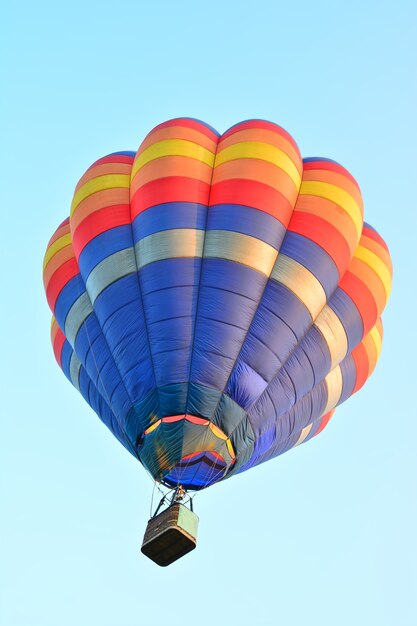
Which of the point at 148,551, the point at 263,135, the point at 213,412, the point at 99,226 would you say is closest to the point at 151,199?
the point at 99,226

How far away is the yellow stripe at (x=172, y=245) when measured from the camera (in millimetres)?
12484

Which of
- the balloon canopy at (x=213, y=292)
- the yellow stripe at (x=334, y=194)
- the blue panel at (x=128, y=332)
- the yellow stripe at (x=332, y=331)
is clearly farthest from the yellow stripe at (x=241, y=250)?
the yellow stripe at (x=334, y=194)

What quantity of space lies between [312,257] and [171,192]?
202 cm

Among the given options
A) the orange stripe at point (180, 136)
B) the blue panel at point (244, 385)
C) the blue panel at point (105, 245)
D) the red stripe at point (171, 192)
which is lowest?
the blue panel at point (244, 385)

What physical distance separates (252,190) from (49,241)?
3.46 metres

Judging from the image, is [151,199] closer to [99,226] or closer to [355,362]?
[99,226]

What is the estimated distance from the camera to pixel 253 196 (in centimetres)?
1278

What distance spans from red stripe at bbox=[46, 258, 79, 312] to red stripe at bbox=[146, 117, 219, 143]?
214 centimetres

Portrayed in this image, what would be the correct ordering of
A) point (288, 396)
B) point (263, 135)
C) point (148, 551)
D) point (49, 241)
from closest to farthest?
point (148, 551), point (288, 396), point (263, 135), point (49, 241)

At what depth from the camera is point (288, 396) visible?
40.6 feet

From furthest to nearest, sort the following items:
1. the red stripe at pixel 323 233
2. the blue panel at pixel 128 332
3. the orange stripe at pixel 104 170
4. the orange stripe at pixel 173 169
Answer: the orange stripe at pixel 104 170 < the orange stripe at pixel 173 169 < the red stripe at pixel 323 233 < the blue panel at pixel 128 332

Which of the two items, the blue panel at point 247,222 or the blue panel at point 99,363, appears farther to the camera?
the blue panel at point 247,222

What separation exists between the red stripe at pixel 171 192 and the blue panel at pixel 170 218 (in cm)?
8

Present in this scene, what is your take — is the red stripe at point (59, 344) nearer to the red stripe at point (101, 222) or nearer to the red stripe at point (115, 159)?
the red stripe at point (101, 222)
